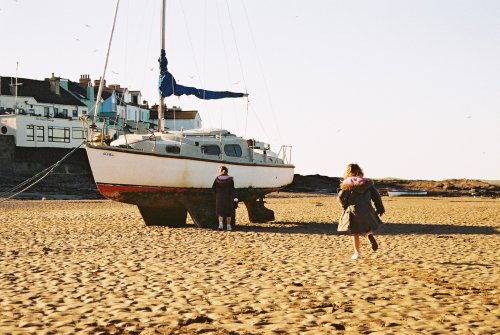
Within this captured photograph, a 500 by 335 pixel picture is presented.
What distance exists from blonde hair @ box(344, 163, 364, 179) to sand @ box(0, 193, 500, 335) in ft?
5.67

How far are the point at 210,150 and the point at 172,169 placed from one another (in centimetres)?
192

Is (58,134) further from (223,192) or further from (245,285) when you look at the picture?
(245,285)

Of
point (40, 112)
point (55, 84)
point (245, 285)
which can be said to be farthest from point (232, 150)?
point (55, 84)

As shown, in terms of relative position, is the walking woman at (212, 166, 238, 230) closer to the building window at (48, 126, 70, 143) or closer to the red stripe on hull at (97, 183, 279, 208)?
the red stripe on hull at (97, 183, 279, 208)

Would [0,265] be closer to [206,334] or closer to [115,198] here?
[206,334]

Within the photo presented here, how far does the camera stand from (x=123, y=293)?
828 cm

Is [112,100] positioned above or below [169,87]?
above

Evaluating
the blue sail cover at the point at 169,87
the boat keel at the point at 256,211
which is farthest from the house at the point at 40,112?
the boat keel at the point at 256,211

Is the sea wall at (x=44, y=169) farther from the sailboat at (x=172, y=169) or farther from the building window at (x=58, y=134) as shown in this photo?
the sailboat at (x=172, y=169)

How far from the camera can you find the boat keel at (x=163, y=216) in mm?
20234

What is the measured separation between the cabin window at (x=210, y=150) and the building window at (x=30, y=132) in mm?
44223

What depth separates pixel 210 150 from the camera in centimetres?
2025

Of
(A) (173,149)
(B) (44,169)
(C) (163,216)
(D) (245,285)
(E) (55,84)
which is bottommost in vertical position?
(D) (245,285)

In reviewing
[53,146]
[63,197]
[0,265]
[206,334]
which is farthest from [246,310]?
[53,146]
